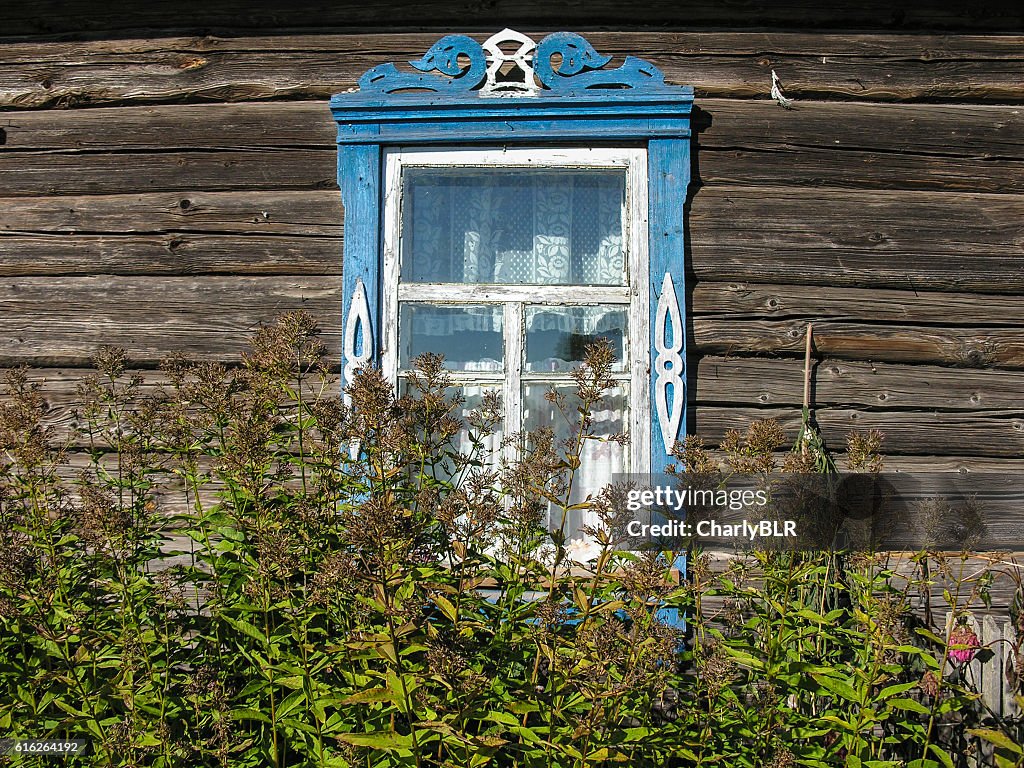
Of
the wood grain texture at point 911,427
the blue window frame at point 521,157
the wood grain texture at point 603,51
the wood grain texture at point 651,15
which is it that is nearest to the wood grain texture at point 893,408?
the wood grain texture at point 911,427

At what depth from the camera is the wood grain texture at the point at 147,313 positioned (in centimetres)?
353

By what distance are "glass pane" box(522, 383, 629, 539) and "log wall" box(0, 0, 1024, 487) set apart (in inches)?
12.0

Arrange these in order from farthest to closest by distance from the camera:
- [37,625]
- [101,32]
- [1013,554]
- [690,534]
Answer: [101,32]
[1013,554]
[690,534]
[37,625]

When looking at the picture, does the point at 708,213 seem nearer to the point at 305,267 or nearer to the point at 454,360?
the point at 454,360

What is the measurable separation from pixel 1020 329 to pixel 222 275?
3.23 metres

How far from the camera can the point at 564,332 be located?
3535 millimetres

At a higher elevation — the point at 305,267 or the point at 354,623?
the point at 305,267

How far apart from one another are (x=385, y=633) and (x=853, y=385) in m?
2.37

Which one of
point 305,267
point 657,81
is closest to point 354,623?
point 305,267

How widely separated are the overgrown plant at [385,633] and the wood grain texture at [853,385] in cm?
120

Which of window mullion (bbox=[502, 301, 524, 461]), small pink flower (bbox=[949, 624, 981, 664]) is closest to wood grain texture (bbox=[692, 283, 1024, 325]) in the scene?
window mullion (bbox=[502, 301, 524, 461])

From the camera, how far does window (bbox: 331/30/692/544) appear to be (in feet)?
11.3

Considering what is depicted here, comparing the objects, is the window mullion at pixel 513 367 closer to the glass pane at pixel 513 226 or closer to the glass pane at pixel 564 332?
the glass pane at pixel 564 332

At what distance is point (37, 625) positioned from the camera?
1848 millimetres
